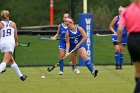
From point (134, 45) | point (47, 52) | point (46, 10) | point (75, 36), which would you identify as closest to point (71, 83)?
point (75, 36)

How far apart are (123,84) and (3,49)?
9.73 ft

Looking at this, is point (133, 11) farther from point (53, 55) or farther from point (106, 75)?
point (53, 55)

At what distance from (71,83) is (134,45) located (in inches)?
223

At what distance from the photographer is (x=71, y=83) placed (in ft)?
48.8

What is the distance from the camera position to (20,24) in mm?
36312

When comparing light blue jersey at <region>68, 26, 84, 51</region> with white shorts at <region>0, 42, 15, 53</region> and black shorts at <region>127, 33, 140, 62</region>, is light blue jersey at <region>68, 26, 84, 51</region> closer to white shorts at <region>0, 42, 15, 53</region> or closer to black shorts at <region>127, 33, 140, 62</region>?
white shorts at <region>0, 42, 15, 53</region>

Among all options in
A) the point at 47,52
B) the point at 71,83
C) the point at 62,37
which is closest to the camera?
the point at 71,83

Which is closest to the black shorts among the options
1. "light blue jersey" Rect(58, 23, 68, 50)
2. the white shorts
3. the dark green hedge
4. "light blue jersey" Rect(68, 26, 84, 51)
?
the white shorts

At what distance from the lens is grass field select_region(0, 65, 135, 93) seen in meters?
13.3

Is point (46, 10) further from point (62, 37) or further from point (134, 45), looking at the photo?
point (134, 45)

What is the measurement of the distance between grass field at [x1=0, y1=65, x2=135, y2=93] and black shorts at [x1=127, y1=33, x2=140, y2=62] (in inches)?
141

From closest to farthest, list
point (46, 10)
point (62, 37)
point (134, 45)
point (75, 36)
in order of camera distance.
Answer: point (134, 45), point (75, 36), point (62, 37), point (46, 10)

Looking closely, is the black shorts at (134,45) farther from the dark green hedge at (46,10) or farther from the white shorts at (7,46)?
the dark green hedge at (46,10)

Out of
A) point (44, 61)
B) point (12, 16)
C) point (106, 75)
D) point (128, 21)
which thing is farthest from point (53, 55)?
point (128, 21)
